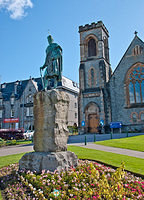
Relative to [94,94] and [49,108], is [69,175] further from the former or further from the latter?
[94,94]

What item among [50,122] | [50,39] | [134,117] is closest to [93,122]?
[134,117]

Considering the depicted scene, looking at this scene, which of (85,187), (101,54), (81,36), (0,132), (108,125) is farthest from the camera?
(81,36)

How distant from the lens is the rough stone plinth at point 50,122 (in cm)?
647

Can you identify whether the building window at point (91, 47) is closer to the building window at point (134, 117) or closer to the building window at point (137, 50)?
the building window at point (137, 50)

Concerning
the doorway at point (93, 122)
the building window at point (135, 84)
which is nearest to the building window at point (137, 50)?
the building window at point (135, 84)

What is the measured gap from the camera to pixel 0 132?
76.9 feet

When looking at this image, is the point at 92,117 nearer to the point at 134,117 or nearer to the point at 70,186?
the point at 134,117

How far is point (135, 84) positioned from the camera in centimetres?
2908

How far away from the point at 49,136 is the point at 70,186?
189 cm

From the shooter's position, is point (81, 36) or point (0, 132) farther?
point (81, 36)

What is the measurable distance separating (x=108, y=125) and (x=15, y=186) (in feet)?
80.0

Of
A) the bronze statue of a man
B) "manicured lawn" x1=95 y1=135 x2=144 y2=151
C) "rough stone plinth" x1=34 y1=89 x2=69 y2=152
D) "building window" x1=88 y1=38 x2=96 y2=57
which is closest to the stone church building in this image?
"building window" x1=88 y1=38 x2=96 y2=57

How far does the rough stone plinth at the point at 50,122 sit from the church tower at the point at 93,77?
22438 mm

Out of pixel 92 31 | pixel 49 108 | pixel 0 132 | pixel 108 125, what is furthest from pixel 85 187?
pixel 92 31
